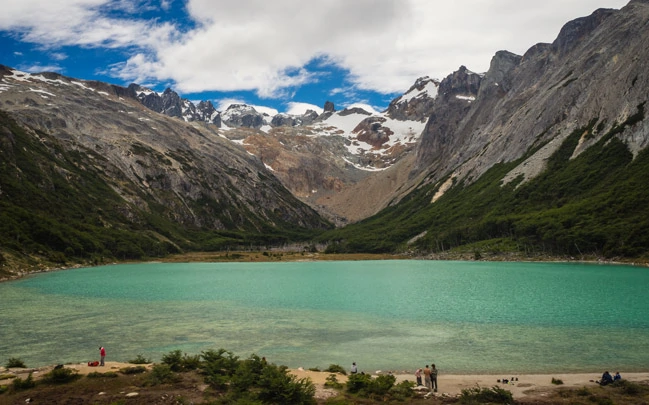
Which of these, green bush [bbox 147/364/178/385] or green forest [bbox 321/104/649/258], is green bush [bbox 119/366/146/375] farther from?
green forest [bbox 321/104/649/258]

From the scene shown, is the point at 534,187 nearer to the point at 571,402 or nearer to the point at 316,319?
the point at 316,319

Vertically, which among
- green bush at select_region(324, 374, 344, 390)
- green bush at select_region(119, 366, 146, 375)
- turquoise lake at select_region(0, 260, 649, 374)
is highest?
green bush at select_region(119, 366, 146, 375)

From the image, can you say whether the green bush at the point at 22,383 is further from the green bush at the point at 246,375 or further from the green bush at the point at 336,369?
the green bush at the point at 336,369

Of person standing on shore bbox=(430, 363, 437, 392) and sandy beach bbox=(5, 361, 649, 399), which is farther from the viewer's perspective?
person standing on shore bbox=(430, 363, 437, 392)

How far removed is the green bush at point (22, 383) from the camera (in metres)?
28.1

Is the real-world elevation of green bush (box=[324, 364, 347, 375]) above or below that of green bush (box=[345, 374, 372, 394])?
below

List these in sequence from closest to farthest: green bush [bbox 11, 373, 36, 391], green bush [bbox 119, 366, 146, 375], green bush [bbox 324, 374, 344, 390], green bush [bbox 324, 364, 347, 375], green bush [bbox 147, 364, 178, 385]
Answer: green bush [bbox 11, 373, 36, 391] → green bush [bbox 147, 364, 178, 385] → green bush [bbox 324, 374, 344, 390] → green bush [bbox 119, 366, 146, 375] → green bush [bbox 324, 364, 347, 375]

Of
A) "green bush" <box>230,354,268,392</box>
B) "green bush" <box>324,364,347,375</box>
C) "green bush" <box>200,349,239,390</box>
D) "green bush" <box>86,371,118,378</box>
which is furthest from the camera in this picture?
"green bush" <box>324,364,347,375</box>

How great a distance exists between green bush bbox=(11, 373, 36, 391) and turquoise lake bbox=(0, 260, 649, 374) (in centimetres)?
1085

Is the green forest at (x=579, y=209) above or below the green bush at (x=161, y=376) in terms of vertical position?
above

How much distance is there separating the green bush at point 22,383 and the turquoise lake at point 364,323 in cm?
1085

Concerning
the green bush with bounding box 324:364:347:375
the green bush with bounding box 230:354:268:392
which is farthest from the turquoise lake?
Result: the green bush with bounding box 230:354:268:392

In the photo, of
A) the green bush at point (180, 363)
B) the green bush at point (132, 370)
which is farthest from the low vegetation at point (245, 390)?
the green bush at point (180, 363)

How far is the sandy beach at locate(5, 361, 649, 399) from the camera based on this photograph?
29.0 metres
